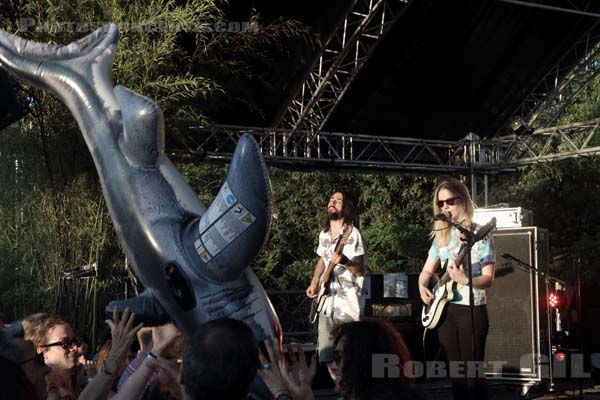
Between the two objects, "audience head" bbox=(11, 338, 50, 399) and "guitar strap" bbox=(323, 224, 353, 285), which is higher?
"guitar strap" bbox=(323, 224, 353, 285)

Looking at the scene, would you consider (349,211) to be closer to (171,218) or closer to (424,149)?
(171,218)

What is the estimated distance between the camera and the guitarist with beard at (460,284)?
3.98m

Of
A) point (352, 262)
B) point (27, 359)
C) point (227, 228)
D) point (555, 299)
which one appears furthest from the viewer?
point (555, 299)

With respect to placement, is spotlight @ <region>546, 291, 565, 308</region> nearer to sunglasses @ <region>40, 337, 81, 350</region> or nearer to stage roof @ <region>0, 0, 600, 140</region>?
sunglasses @ <region>40, 337, 81, 350</region>

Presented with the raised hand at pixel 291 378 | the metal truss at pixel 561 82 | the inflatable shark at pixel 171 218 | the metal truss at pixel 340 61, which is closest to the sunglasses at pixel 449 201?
the inflatable shark at pixel 171 218

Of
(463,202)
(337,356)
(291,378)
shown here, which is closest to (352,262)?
(463,202)

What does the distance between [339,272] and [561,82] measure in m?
7.89

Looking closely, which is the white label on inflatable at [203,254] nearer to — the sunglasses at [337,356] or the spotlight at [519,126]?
the sunglasses at [337,356]

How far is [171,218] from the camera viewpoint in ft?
8.52

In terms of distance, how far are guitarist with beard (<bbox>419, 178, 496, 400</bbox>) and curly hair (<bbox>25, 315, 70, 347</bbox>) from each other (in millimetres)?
1921

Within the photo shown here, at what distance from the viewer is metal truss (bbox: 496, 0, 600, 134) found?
37.1 feet

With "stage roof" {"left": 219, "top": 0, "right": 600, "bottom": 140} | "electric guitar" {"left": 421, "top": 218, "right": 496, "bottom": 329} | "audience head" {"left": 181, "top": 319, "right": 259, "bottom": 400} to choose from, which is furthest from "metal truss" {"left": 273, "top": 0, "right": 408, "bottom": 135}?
"audience head" {"left": 181, "top": 319, "right": 259, "bottom": 400}

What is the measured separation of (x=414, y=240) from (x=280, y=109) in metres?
3.34

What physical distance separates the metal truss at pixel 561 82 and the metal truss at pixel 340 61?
266 cm
